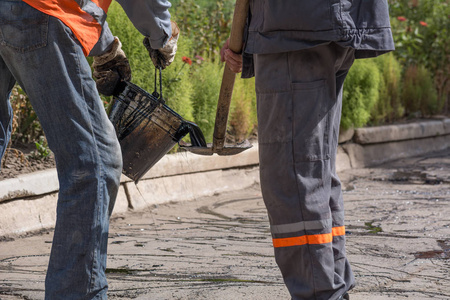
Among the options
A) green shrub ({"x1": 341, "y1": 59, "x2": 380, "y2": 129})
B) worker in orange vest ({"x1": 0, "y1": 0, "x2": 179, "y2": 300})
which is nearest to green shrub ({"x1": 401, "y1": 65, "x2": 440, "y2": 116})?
green shrub ({"x1": 341, "y1": 59, "x2": 380, "y2": 129})

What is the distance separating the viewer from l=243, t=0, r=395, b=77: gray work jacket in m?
2.31

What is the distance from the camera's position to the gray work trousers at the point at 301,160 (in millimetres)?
2355

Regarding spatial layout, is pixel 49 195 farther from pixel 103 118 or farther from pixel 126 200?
pixel 103 118

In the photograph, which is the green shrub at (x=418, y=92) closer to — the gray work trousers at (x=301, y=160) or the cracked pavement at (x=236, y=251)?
the cracked pavement at (x=236, y=251)

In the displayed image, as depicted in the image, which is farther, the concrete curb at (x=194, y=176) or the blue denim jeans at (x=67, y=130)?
the concrete curb at (x=194, y=176)

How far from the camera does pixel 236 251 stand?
3.67 m

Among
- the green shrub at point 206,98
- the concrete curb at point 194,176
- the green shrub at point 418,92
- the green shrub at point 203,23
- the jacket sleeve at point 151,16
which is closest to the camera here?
the jacket sleeve at point 151,16

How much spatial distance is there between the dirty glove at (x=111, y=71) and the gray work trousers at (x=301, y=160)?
2.58ft

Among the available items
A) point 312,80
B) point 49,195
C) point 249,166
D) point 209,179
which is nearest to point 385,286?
point 312,80

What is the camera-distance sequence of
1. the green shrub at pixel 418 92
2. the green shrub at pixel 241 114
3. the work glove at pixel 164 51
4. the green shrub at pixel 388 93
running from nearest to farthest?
the work glove at pixel 164 51, the green shrub at pixel 241 114, the green shrub at pixel 388 93, the green shrub at pixel 418 92

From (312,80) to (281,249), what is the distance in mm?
614

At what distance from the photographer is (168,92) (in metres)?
5.42

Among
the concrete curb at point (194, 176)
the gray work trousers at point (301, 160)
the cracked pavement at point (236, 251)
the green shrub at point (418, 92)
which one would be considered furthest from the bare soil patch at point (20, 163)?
the green shrub at point (418, 92)

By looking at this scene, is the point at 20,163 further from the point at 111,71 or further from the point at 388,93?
the point at 388,93
